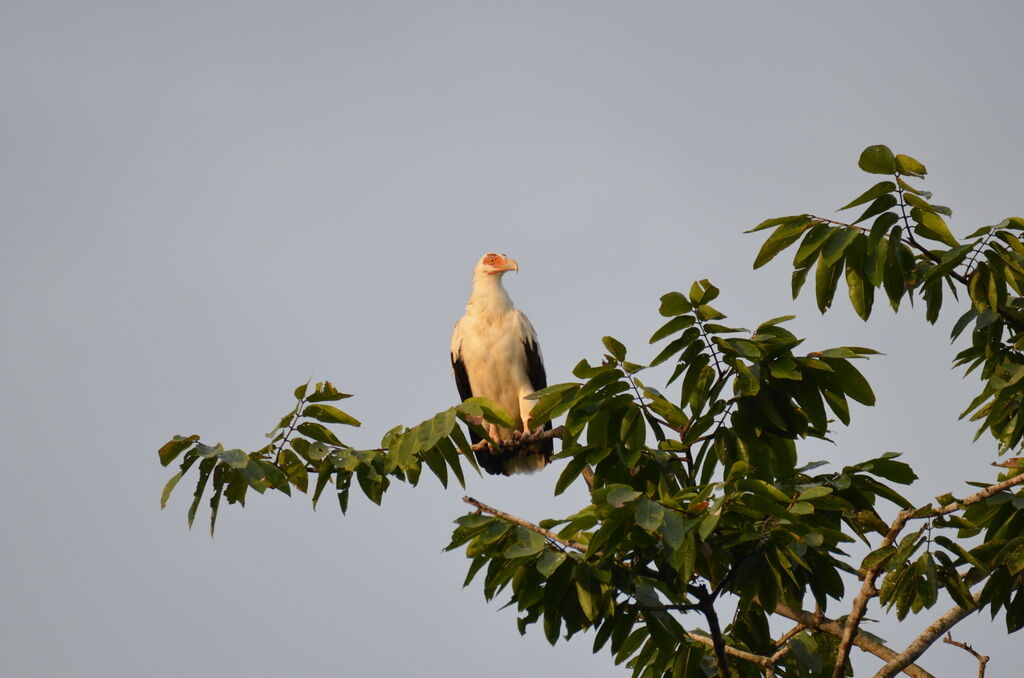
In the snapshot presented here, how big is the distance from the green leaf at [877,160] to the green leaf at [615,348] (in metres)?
1.22

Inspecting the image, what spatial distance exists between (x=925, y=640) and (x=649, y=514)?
148 centimetres

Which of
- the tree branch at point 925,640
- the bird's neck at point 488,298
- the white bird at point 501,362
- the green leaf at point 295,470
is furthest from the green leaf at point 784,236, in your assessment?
the bird's neck at point 488,298

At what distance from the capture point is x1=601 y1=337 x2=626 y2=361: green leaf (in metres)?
4.23

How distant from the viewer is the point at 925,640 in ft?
14.1

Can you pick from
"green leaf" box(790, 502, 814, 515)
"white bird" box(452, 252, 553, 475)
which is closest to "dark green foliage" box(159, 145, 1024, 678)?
"green leaf" box(790, 502, 814, 515)

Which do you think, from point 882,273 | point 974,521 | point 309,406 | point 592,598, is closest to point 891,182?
point 882,273

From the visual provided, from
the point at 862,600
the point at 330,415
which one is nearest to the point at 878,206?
the point at 862,600

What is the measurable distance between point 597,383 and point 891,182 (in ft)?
4.74

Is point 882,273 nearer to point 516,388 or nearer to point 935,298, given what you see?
point 935,298

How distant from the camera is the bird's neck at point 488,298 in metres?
9.73

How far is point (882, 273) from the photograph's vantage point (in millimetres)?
4250

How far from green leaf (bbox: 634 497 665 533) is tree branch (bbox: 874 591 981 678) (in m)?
1.24

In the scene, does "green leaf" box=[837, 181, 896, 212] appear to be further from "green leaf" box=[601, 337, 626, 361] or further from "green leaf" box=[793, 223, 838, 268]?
"green leaf" box=[601, 337, 626, 361]

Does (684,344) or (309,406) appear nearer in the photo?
(684,344)
